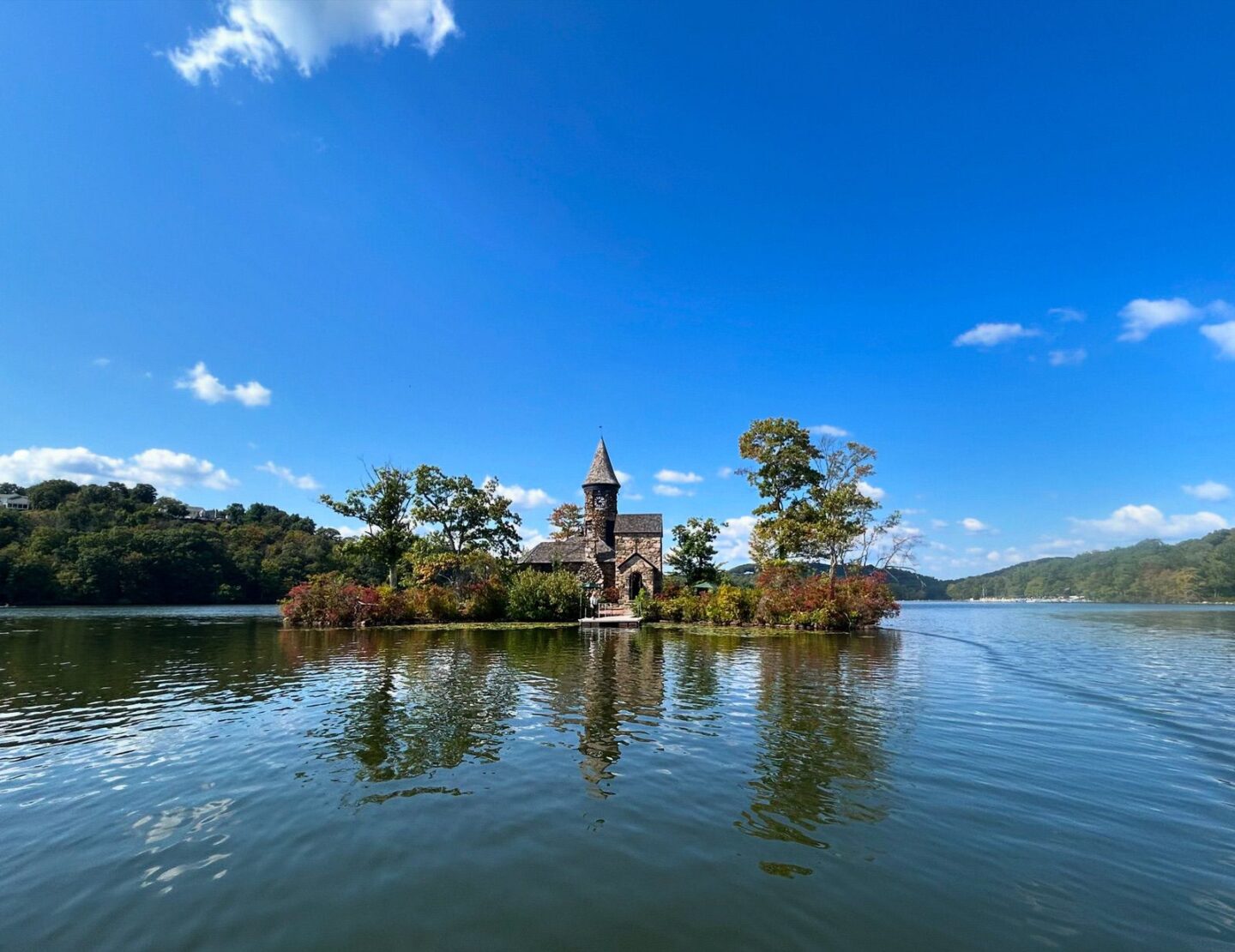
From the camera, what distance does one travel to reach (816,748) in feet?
37.5

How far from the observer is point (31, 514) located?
96688 millimetres

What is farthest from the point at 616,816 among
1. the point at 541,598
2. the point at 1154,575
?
the point at 1154,575

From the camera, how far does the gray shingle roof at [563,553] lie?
5765 cm

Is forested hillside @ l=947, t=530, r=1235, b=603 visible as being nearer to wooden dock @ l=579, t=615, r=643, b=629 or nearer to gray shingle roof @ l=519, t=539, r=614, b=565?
gray shingle roof @ l=519, t=539, r=614, b=565

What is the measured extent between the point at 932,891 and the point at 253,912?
694 cm

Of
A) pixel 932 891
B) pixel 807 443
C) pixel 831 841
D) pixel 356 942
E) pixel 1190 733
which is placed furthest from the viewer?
pixel 807 443

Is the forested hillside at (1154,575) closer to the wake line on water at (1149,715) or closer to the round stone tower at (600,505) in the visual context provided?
the round stone tower at (600,505)

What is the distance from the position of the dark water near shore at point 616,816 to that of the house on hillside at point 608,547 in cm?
3792

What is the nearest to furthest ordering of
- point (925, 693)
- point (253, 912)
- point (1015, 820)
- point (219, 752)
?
point (253, 912), point (1015, 820), point (219, 752), point (925, 693)

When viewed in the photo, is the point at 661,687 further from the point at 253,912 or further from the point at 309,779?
the point at 253,912

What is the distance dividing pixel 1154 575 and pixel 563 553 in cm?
16416

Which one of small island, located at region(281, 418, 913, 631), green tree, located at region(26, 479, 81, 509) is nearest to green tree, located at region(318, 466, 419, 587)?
small island, located at region(281, 418, 913, 631)

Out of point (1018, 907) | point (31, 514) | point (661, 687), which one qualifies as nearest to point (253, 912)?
point (1018, 907)

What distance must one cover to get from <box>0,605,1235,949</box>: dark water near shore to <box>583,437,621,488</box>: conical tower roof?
41.4 m
